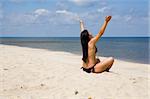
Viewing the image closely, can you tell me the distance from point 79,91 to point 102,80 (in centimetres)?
180

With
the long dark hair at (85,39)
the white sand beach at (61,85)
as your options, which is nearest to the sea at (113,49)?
the white sand beach at (61,85)

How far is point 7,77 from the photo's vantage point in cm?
1179

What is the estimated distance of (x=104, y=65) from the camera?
4.82m

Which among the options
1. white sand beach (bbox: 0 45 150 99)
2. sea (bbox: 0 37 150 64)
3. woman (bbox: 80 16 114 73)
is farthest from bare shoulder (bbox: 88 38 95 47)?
sea (bbox: 0 37 150 64)

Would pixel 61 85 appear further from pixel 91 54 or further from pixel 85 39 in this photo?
pixel 85 39

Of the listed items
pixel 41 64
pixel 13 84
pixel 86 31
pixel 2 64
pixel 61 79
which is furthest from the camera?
pixel 41 64

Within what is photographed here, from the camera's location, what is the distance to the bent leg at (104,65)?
4.78 meters

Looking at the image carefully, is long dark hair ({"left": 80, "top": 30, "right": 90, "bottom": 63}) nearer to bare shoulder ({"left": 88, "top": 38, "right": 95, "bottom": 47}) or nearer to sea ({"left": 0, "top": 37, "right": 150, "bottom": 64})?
bare shoulder ({"left": 88, "top": 38, "right": 95, "bottom": 47})

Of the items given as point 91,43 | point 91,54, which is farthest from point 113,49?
point 91,43

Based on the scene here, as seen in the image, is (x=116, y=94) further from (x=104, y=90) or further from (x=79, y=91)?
(x=79, y=91)

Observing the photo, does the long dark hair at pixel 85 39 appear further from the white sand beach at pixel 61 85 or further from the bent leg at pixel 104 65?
the white sand beach at pixel 61 85

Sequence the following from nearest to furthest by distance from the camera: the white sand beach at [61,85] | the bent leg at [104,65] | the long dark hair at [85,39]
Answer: the long dark hair at [85,39] < the bent leg at [104,65] < the white sand beach at [61,85]

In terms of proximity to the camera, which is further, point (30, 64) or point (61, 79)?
point (30, 64)

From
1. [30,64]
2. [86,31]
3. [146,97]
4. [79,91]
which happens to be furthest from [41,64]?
[86,31]
